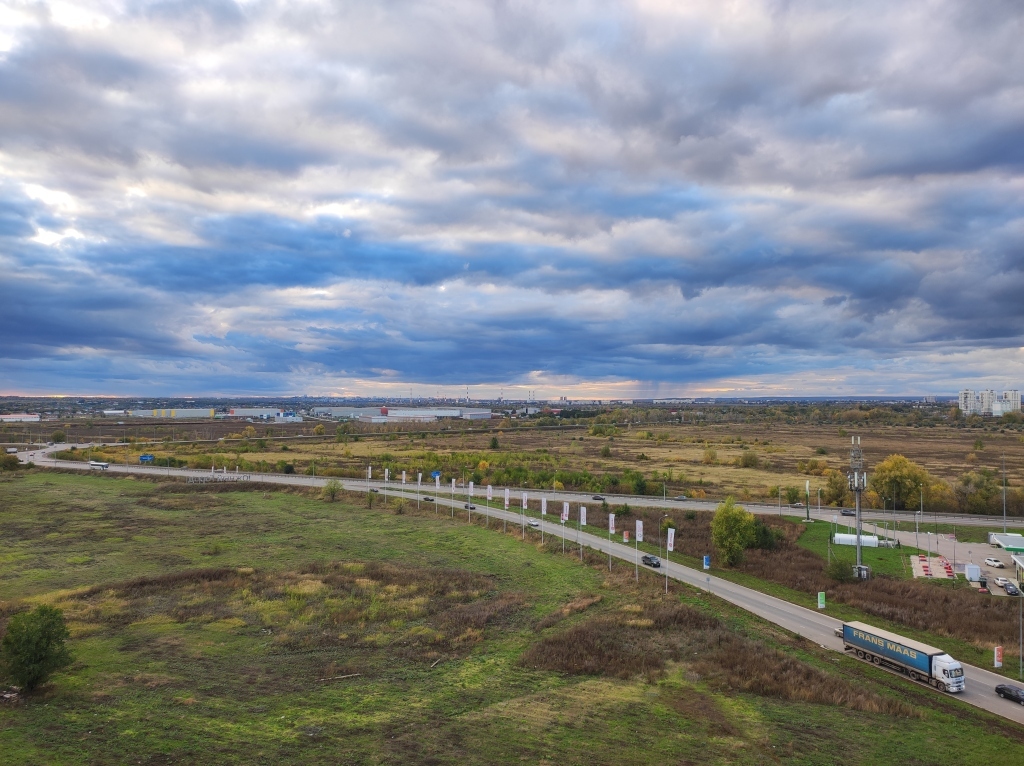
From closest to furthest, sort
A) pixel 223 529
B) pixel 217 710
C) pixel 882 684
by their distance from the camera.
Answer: pixel 217 710, pixel 882 684, pixel 223 529

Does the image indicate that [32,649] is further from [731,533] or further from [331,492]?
[331,492]

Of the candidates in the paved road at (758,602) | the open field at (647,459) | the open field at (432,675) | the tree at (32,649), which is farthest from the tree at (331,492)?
the tree at (32,649)

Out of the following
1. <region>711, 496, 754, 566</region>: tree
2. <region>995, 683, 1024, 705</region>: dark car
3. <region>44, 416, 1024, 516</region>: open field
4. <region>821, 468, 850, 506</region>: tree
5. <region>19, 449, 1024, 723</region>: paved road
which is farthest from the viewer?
<region>44, 416, 1024, 516</region>: open field

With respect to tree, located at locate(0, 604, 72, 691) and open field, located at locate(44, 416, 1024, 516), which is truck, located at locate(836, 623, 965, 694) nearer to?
tree, located at locate(0, 604, 72, 691)

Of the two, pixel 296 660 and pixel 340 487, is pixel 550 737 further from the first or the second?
pixel 340 487

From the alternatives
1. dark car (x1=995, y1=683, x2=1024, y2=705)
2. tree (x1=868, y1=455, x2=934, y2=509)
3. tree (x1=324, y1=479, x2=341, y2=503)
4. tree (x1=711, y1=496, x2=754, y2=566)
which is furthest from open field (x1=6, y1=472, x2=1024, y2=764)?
tree (x1=868, y1=455, x2=934, y2=509)

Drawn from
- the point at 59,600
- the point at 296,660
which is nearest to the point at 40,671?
the point at 296,660

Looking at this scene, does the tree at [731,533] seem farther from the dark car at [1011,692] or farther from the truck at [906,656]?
the dark car at [1011,692]
